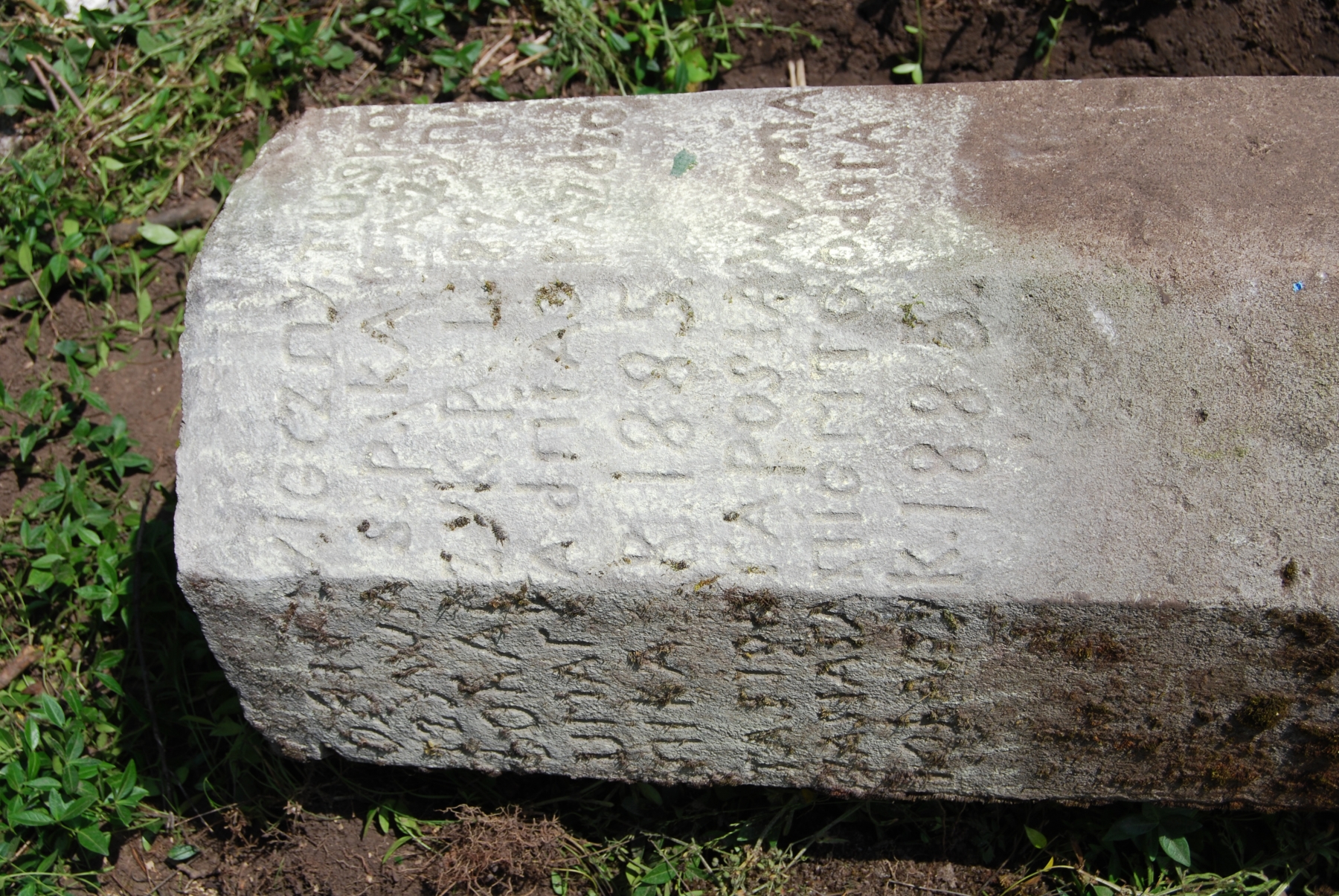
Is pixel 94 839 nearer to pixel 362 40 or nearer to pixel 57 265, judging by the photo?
pixel 57 265

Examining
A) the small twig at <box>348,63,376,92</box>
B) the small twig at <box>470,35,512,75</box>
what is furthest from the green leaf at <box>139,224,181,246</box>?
the small twig at <box>470,35,512,75</box>

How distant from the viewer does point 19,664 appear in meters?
2.45

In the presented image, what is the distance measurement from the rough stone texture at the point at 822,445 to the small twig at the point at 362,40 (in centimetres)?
130

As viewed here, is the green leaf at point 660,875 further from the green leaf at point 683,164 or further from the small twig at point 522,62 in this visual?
the small twig at point 522,62

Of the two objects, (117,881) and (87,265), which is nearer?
(117,881)

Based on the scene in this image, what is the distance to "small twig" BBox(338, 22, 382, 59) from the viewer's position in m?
2.96

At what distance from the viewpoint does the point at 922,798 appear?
77.7 inches

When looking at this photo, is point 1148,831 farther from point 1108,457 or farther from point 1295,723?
point 1108,457

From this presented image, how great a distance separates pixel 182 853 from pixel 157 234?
1.68 metres

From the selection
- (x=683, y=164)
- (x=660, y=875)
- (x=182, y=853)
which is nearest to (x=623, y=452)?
(x=683, y=164)

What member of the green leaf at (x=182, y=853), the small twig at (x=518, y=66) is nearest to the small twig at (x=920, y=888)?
the green leaf at (x=182, y=853)

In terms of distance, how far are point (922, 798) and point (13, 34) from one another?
3.16 metres

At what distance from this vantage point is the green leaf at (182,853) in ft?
7.52

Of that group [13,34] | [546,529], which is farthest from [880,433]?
[13,34]
